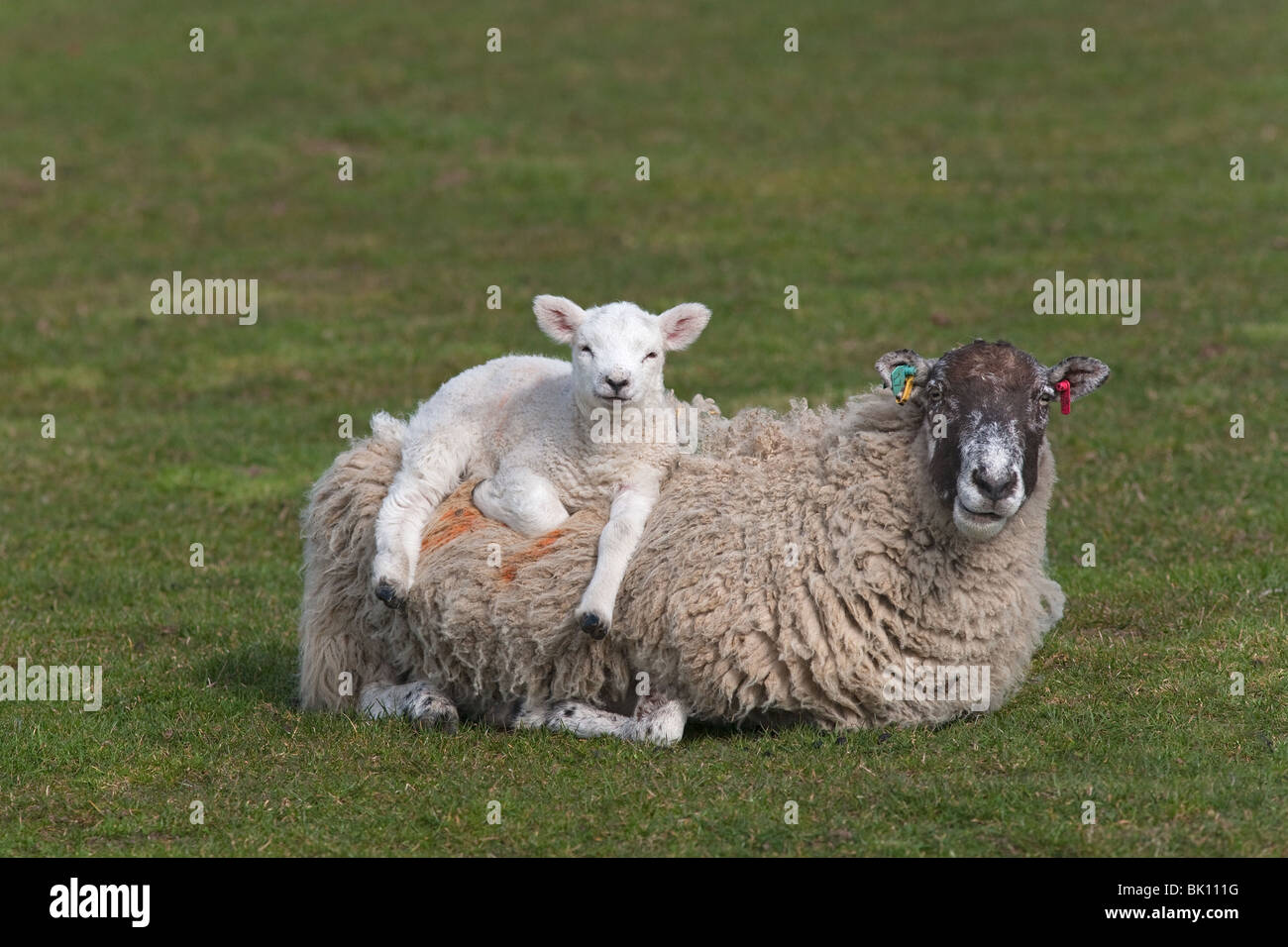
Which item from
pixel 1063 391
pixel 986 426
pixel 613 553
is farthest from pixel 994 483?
pixel 613 553

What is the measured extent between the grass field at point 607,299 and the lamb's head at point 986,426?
113 cm

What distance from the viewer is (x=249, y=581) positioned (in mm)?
12594

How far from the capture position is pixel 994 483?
7.55 meters

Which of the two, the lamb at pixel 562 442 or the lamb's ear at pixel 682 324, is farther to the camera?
the lamb's ear at pixel 682 324

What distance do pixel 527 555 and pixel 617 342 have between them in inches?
46.7

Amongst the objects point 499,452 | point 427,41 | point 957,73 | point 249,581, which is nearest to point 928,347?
point 249,581

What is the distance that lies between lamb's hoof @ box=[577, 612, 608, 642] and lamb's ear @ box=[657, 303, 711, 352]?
1.49 meters

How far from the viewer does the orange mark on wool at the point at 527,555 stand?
28.0 feet

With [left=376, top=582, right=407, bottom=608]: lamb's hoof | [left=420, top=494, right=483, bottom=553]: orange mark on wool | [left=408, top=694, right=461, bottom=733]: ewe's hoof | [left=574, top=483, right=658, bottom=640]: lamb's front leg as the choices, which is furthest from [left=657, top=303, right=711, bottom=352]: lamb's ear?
[left=408, top=694, right=461, bottom=733]: ewe's hoof

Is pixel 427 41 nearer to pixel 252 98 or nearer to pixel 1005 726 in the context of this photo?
pixel 252 98

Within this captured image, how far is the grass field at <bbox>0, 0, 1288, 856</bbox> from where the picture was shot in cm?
745

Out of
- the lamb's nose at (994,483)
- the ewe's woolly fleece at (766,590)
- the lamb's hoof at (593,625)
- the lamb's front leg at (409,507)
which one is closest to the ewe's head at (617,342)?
the ewe's woolly fleece at (766,590)

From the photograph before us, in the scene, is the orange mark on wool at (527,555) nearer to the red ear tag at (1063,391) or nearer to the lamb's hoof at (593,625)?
the lamb's hoof at (593,625)

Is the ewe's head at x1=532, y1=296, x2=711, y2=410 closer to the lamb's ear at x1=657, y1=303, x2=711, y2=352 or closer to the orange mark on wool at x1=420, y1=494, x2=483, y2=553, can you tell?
the lamb's ear at x1=657, y1=303, x2=711, y2=352
